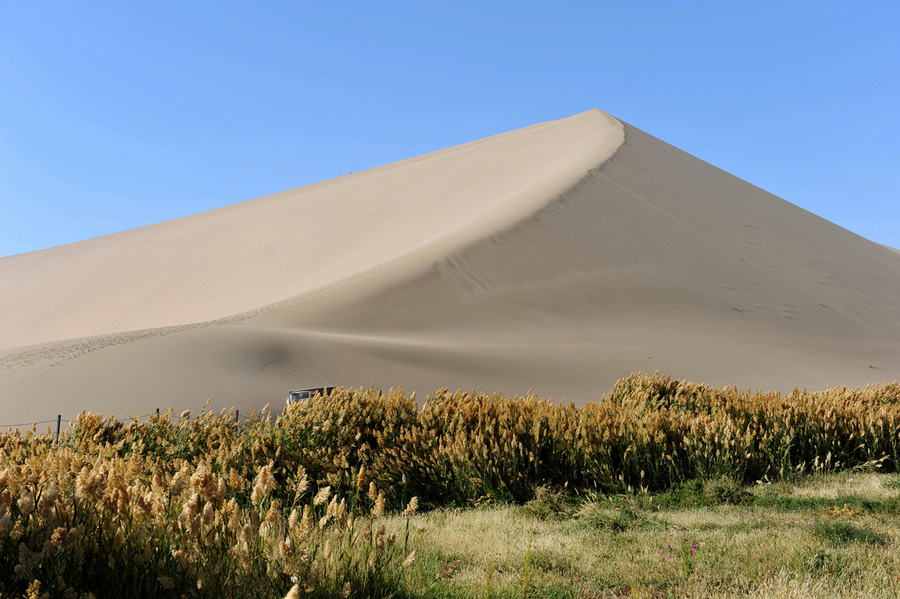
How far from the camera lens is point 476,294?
2841 centimetres

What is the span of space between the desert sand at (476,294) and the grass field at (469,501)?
1054 cm

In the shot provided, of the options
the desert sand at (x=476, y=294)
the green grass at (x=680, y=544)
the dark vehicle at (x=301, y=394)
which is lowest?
the green grass at (x=680, y=544)

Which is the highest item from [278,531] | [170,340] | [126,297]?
[126,297]

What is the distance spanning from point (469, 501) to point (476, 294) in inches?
886

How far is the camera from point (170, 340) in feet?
69.1

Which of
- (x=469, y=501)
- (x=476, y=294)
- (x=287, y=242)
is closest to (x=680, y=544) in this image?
(x=469, y=501)

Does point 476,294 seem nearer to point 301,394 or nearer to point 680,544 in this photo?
point 301,394

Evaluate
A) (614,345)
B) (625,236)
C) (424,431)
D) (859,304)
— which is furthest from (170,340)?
(859,304)

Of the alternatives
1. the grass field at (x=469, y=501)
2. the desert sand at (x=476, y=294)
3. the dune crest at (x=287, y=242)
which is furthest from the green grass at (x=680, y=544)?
the dune crest at (x=287, y=242)

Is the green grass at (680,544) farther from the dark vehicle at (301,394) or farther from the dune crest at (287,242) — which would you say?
the dune crest at (287,242)

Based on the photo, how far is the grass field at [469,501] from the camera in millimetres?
2680

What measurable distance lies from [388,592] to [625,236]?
3301 centimetres

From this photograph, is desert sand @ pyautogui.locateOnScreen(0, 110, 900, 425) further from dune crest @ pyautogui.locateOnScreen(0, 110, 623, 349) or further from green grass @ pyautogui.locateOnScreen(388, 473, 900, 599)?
green grass @ pyautogui.locateOnScreen(388, 473, 900, 599)

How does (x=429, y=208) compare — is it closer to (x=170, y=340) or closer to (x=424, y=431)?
(x=170, y=340)
